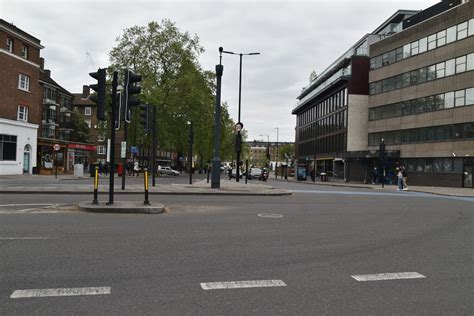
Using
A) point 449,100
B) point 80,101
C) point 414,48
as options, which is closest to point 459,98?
point 449,100

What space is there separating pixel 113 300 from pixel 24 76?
3998 cm

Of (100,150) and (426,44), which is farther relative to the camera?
(100,150)

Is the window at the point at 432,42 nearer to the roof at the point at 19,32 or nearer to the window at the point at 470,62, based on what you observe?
the window at the point at 470,62

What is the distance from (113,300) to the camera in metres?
4.60

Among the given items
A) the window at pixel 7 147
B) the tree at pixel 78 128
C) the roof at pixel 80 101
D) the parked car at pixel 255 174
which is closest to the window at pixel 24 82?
the window at pixel 7 147

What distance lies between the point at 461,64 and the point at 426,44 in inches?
231

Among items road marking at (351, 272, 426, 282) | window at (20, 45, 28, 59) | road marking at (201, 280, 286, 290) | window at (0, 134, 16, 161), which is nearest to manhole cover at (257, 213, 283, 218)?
road marking at (351, 272, 426, 282)

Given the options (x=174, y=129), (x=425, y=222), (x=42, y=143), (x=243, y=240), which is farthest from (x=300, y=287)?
(x=174, y=129)

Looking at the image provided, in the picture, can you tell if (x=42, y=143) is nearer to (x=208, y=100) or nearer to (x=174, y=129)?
(x=174, y=129)

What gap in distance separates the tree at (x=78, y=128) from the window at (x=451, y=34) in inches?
2217

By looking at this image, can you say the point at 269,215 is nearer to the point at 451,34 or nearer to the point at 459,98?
the point at 459,98

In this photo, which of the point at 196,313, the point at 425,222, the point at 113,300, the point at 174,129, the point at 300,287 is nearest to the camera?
the point at 196,313

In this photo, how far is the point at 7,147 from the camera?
120ft

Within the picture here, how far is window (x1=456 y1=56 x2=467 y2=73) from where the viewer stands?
133 ft
